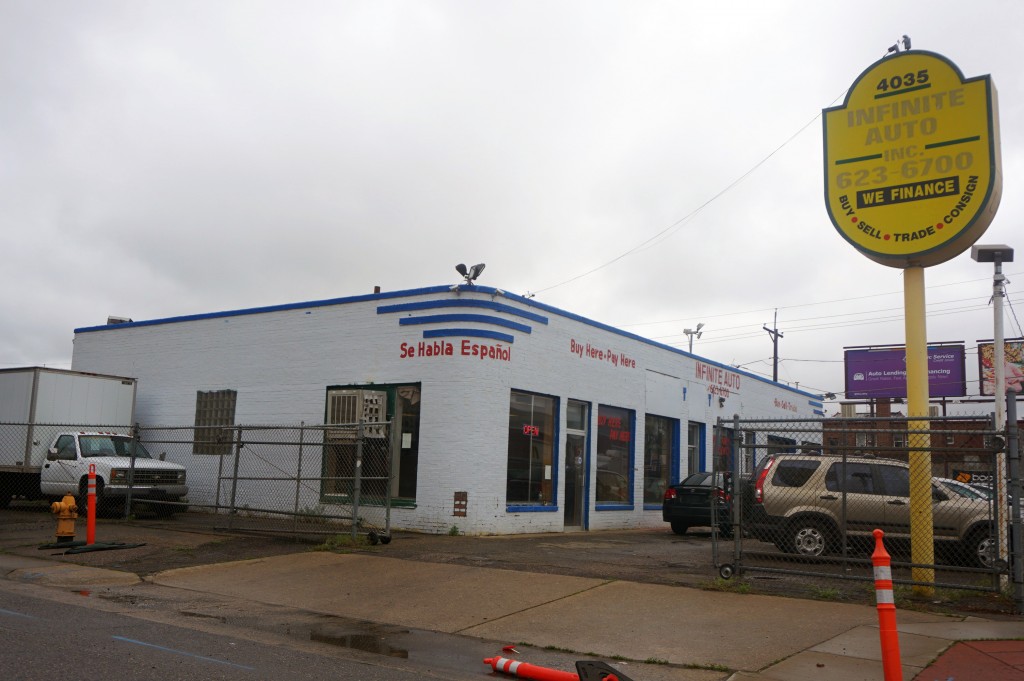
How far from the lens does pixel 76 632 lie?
25.1 feet

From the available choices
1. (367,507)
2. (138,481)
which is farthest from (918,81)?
(138,481)

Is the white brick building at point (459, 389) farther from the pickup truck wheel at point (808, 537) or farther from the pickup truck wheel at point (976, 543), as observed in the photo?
the pickup truck wheel at point (976, 543)

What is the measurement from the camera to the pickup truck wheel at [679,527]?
63.6 ft

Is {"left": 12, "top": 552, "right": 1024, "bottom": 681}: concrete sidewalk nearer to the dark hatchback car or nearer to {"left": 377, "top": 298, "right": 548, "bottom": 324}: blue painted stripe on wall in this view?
{"left": 377, "top": 298, "right": 548, "bottom": 324}: blue painted stripe on wall

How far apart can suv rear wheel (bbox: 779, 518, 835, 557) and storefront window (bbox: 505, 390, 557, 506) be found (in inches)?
253

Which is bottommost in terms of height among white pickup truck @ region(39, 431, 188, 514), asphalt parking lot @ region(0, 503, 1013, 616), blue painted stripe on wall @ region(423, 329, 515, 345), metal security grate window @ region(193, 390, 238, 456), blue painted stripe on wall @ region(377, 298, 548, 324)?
asphalt parking lot @ region(0, 503, 1013, 616)

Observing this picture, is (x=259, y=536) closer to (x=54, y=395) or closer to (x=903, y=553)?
(x=54, y=395)

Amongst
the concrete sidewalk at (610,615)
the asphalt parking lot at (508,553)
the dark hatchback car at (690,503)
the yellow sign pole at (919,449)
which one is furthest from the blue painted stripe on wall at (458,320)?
the yellow sign pole at (919,449)

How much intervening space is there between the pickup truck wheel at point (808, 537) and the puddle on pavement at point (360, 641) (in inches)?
259

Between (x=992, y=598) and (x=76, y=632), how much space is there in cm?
942

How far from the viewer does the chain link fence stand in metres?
17.3

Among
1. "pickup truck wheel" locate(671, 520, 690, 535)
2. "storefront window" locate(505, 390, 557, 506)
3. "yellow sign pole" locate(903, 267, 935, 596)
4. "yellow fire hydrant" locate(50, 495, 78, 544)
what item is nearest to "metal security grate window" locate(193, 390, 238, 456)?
"yellow fire hydrant" locate(50, 495, 78, 544)

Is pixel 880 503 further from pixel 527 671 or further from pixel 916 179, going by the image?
pixel 527 671

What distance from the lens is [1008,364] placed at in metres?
41.1
